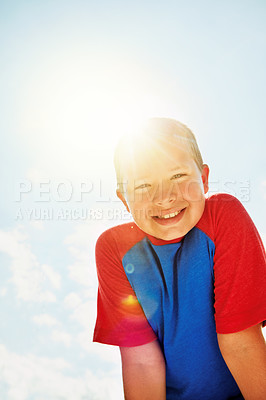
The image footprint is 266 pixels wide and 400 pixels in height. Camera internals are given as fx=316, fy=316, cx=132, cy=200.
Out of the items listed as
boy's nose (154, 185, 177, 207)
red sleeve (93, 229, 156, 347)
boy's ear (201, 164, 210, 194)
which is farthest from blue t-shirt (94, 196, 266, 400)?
boy's nose (154, 185, 177, 207)

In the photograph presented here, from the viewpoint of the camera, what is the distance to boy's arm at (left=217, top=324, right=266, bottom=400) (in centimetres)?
149

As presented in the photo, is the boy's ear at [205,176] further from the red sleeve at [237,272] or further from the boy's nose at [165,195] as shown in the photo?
the boy's nose at [165,195]

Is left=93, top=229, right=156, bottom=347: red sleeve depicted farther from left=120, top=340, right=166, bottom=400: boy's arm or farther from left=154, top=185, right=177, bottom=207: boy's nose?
left=154, top=185, right=177, bottom=207: boy's nose

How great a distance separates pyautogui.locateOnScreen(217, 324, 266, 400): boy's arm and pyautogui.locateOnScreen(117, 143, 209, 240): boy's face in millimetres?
587

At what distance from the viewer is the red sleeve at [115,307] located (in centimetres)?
184

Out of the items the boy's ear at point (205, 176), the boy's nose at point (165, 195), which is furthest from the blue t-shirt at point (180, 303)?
the boy's nose at point (165, 195)

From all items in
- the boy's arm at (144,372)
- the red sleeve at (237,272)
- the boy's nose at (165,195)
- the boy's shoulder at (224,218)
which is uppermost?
the boy's nose at (165,195)

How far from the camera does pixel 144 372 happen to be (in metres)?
1.77

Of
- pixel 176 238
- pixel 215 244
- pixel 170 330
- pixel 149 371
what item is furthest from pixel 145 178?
pixel 149 371

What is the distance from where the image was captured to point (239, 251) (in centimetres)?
165

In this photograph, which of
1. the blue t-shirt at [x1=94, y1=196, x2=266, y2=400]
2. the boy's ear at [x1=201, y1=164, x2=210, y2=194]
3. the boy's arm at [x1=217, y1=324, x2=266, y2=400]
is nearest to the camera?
the boy's arm at [x1=217, y1=324, x2=266, y2=400]

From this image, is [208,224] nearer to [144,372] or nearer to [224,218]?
[224,218]

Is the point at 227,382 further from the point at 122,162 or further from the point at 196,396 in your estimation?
the point at 122,162

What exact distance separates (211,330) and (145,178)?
3.05 ft
